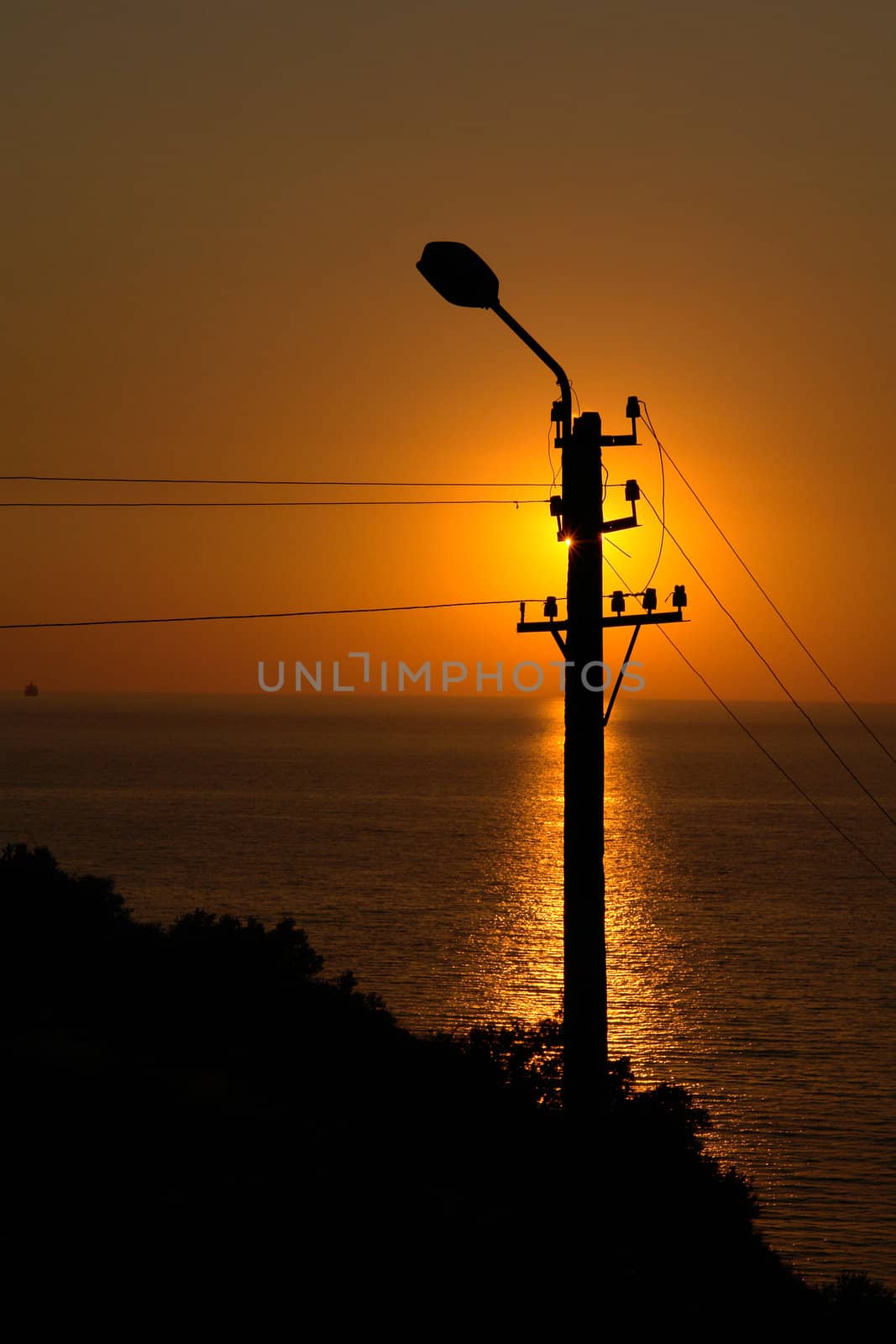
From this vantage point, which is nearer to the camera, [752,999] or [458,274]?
[458,274]

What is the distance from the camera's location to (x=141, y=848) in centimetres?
11431

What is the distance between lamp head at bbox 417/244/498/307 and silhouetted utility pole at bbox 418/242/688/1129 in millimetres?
10

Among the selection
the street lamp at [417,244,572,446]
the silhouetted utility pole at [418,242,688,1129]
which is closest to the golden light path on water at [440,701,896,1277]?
the silhouetted utility pole at [418,242,688,1129]

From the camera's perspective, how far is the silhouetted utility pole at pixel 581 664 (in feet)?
47.5

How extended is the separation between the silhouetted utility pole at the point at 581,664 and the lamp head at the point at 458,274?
1cm

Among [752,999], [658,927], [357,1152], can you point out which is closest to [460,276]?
[357,1152]

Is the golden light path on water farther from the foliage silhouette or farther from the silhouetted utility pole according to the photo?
the silhouetted utility pole

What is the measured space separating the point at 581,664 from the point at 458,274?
4.98m

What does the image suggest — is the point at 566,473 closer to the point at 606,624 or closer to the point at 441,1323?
the point at 606,624

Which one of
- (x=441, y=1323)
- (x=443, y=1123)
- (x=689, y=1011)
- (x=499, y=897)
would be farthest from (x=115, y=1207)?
(x=499, y=897)

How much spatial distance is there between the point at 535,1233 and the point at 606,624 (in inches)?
291

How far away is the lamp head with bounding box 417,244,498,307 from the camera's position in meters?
14.1

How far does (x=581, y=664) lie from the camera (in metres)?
16.2

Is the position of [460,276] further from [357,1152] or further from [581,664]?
[357,1152]
